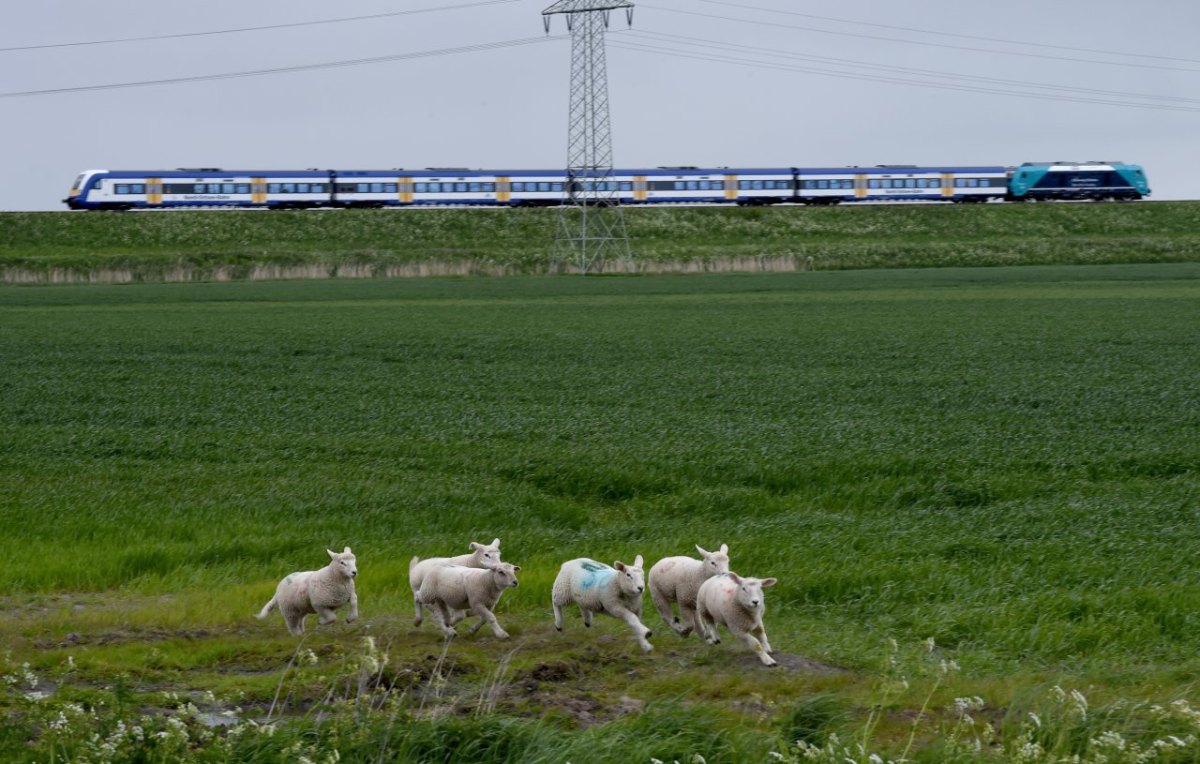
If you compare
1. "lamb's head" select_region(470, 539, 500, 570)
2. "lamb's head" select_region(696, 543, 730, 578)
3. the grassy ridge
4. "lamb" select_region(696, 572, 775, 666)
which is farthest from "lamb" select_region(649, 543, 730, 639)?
the grassy ridge

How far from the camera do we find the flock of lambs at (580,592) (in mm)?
8852

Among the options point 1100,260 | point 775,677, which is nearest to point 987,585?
point 775,677

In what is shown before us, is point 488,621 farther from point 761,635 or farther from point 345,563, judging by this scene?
point 761,635

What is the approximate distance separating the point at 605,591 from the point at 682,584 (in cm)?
58

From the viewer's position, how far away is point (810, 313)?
50156mm

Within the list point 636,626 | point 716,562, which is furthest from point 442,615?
Answer: point 716,562

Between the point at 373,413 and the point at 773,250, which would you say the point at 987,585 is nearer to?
the point at 373,413

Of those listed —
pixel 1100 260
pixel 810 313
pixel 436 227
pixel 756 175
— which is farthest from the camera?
pixel 756 175

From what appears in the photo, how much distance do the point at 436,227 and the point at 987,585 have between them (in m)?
106

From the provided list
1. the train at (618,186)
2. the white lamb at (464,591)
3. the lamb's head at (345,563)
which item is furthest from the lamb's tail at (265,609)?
the train at (618,186)

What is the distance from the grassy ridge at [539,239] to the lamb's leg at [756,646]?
84.1 metres

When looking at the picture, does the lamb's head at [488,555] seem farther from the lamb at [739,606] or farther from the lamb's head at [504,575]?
the lamb at [739,606]

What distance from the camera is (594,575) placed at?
9.27 meters

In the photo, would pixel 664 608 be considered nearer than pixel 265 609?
Yes
